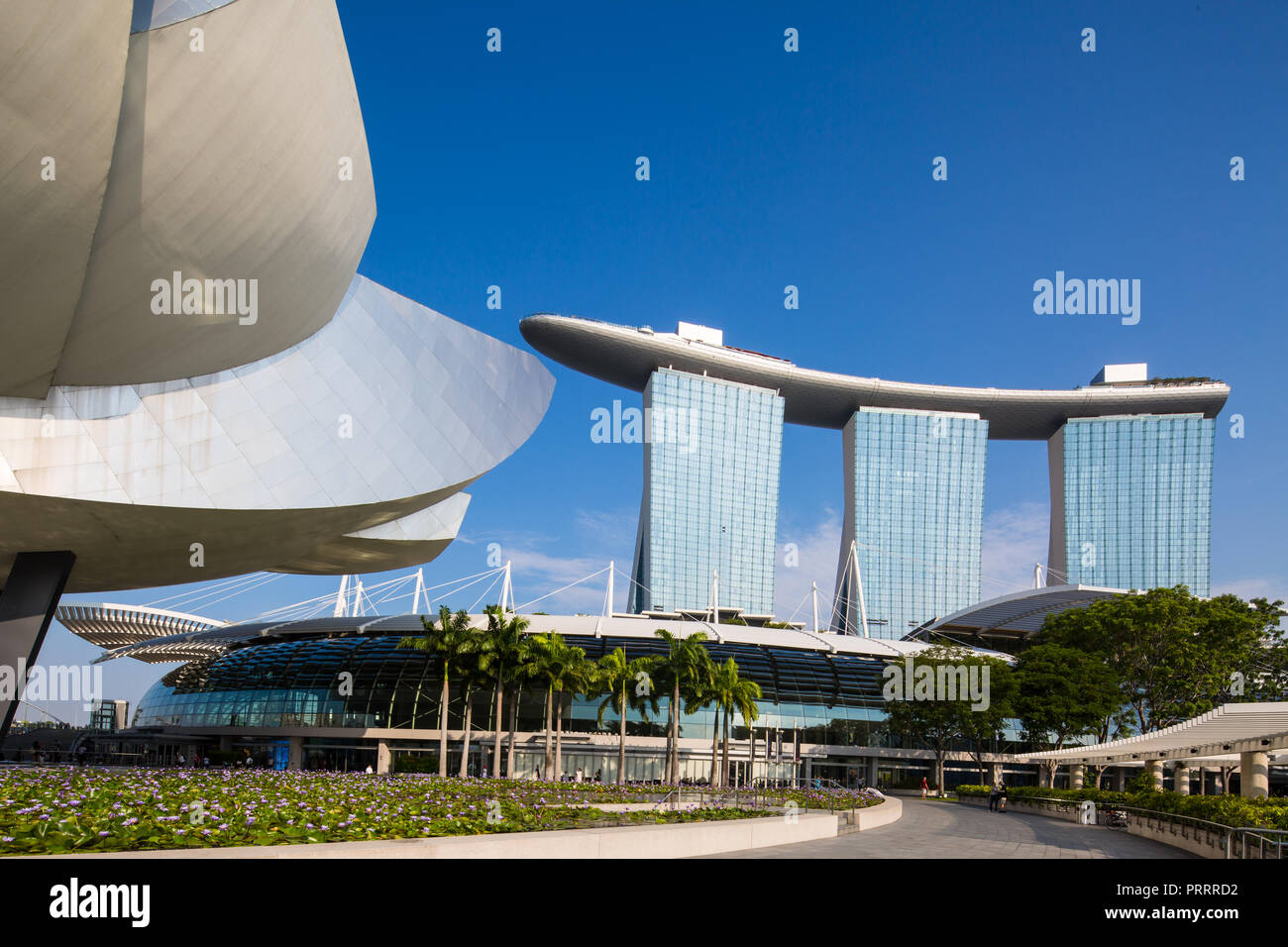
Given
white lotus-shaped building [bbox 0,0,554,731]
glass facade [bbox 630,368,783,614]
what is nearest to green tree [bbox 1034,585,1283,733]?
white lotus-shaped building [bbox 0,0,554,731]

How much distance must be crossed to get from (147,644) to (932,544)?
356ft

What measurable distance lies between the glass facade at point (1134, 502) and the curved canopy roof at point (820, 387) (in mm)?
3497

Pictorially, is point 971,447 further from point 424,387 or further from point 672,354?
point 424,387

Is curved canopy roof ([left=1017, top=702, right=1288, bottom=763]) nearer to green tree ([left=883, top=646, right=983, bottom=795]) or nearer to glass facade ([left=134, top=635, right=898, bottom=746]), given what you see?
green tree ([left=883, top=646, right=983, bottom=795])

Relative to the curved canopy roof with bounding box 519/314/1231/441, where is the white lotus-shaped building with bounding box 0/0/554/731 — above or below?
below

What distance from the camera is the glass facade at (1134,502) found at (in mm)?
140750

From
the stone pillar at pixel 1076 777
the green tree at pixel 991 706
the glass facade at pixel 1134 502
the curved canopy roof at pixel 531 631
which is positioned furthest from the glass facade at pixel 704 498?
the stone pillar at pixel 1076 777

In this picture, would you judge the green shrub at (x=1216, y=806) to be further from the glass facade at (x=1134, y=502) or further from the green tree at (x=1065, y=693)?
the glass facade at (x=1134, y=502)

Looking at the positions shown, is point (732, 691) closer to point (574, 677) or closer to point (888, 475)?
point (574, 677)

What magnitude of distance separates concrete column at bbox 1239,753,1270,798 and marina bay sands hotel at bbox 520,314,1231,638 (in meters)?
107

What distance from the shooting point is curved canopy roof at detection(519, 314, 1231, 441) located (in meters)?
136

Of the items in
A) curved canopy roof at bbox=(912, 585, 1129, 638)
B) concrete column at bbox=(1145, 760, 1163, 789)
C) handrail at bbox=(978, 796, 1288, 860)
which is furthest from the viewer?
curved canopy roof at bbox=(912, 585, 1129, 638)

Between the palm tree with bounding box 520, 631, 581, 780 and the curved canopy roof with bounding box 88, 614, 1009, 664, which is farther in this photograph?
the curved canopy roof with bounding box 88, 614, 1009, 664

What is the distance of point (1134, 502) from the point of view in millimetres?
144250
